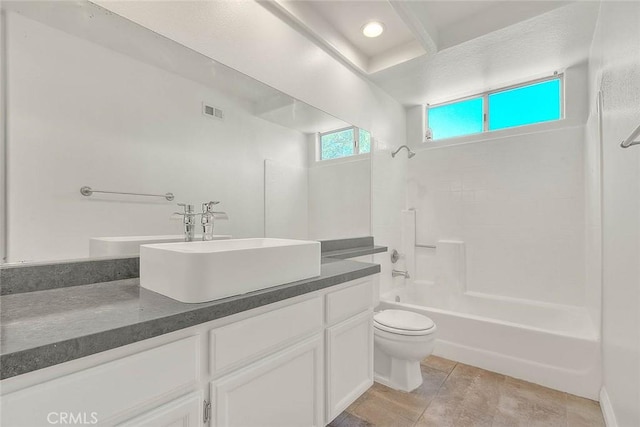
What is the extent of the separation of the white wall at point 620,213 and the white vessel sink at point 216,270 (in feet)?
4.18

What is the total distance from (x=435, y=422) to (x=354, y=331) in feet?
2.39

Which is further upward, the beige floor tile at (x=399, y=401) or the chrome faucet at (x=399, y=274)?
the chrome faucet at (x=399, y=274)

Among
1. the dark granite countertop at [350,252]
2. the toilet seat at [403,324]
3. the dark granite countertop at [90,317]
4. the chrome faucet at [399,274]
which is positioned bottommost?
the toilet seat at [403,324]

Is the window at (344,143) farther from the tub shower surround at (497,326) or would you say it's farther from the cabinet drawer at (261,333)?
the cabinet drawer at (261,333)

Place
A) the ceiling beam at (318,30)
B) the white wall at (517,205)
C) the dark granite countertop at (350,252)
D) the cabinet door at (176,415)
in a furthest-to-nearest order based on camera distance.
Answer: the white wall at (517,205), the dark granite countertop at (350,252), the ceiling beam at (318,30), the cabinet door at (176,415)

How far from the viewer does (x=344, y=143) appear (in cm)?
234

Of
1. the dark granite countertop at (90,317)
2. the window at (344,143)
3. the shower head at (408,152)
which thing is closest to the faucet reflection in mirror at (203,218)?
the dark granite countertop at (90,317)

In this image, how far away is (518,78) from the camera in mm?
2670

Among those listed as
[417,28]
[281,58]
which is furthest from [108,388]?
[417,28]

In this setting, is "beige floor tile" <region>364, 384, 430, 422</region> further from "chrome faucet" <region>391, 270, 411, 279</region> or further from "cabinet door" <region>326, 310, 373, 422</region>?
"chrome faucet" <region>391, 270, 411, 279</region>

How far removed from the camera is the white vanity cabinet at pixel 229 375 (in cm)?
61

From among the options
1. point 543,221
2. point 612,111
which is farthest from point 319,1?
point 543,221

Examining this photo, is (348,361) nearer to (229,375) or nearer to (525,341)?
(229,375)

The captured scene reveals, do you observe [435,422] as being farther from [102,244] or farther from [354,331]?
[102,244]
